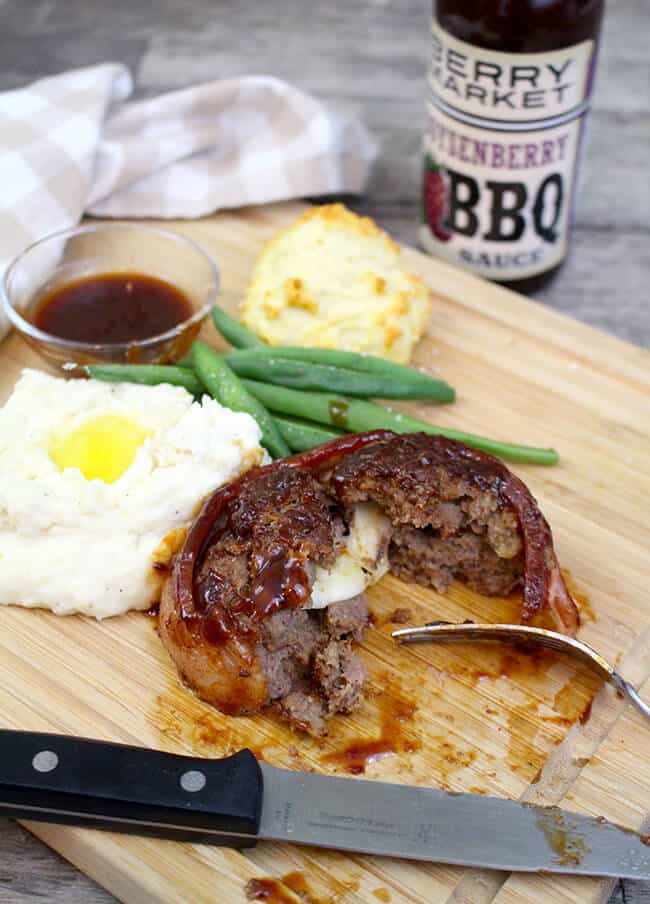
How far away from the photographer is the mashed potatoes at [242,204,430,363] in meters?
5.54

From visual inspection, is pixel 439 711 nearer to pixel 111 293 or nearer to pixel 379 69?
pixel 111 293

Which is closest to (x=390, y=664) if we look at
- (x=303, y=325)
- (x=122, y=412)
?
(x=122, y=412)

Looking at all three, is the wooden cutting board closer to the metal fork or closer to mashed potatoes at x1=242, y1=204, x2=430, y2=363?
the metal fork

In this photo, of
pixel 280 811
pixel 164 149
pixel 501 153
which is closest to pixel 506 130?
pixel 501 153

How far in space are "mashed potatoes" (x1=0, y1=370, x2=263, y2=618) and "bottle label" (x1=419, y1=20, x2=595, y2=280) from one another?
2.07m

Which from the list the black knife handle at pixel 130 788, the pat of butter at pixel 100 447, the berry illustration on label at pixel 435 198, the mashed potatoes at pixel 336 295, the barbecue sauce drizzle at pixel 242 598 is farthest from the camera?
the berry illustration on label at pixel 435 198

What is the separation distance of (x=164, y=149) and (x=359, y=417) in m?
2.56

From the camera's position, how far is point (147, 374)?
5.22 metres

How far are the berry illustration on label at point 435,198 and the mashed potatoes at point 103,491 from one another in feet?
6.80

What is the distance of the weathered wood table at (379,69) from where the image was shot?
6922mm

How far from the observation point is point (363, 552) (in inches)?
176

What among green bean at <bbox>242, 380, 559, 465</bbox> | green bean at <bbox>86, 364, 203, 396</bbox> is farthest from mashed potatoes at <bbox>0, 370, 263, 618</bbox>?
green bean at <bbox>242, 380, 559, 465</bbox>

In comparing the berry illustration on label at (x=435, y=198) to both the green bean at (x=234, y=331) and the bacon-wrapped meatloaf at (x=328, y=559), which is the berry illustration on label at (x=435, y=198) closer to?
the green bean at (x=234, y=331)

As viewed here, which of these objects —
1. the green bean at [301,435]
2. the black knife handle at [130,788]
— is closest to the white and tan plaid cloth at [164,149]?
the green bean at [301,435]
